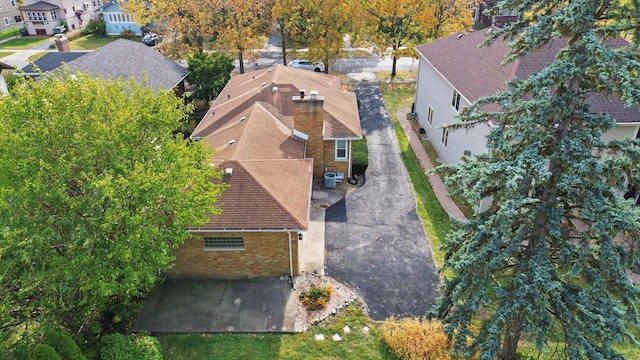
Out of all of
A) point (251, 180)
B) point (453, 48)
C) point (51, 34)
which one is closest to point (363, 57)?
point (453, 48)

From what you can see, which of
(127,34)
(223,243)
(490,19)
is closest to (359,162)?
(223,243)

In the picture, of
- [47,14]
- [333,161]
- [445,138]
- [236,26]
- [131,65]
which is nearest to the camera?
[333,161]

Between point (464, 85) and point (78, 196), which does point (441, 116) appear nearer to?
point (464, 85)

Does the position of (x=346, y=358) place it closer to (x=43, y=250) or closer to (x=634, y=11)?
(x=43, y=250)

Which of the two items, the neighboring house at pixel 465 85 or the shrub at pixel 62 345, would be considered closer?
the shrub at pixel 62 345

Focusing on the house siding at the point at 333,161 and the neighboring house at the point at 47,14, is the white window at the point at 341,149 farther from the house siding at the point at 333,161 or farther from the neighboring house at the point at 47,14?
the neighboring house at the point at 47,14

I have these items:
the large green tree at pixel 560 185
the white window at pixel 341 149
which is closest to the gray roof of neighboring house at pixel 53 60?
the white window at pixel 341 149
